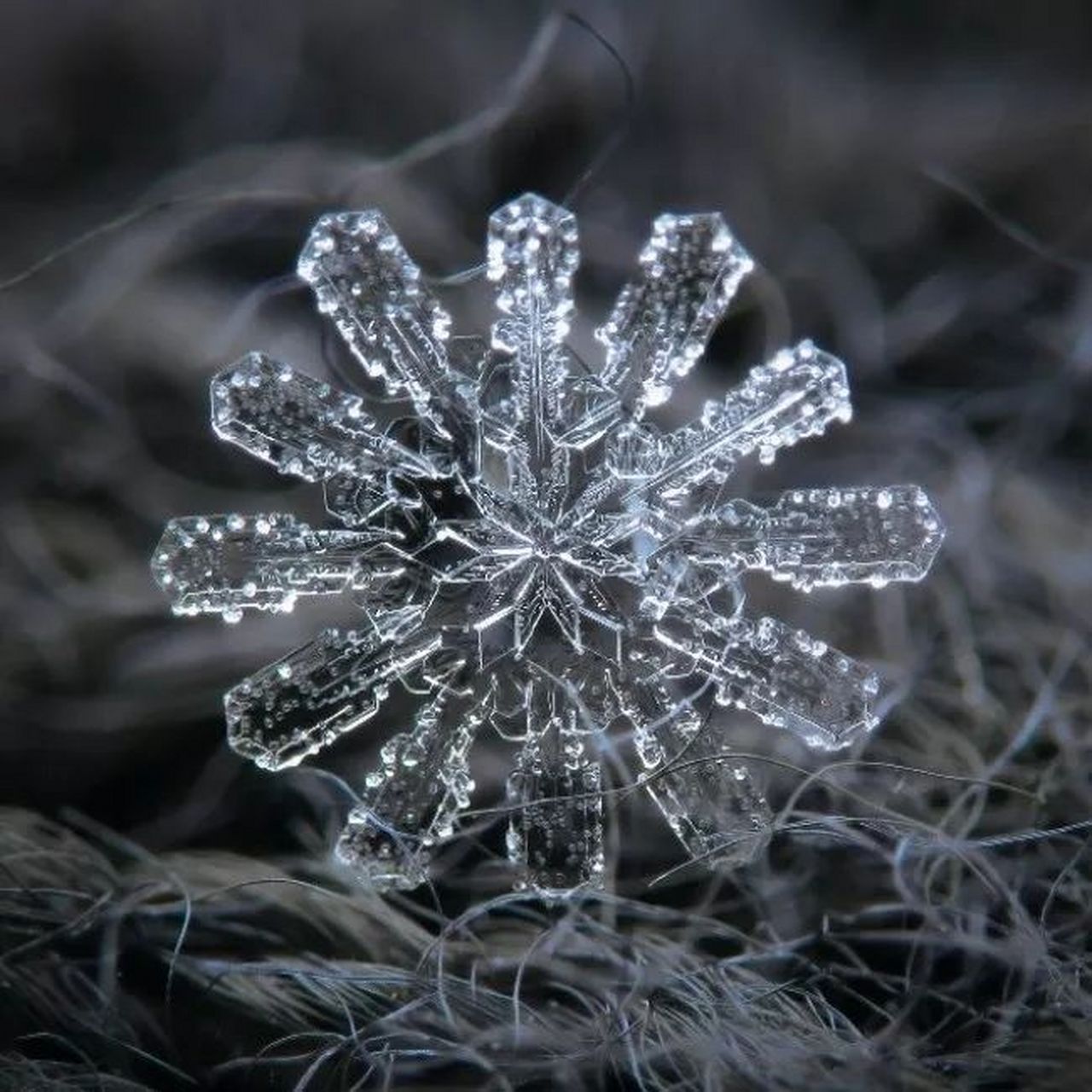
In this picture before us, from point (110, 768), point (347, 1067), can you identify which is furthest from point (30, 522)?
point (347, 1067)

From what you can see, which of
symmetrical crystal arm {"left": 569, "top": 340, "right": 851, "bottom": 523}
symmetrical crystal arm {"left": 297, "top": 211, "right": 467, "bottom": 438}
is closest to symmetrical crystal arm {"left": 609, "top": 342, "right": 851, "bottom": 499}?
symmetrical crystal arm {"left": 569, "top": 340, "right": 851, "bottom": 523}

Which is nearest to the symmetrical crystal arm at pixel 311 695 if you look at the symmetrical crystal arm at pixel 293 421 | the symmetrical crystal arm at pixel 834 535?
the symmetrical crystal arm at pixel 293 421

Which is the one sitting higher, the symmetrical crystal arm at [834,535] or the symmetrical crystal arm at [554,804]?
the symmetrical crystal arm at [834,535]

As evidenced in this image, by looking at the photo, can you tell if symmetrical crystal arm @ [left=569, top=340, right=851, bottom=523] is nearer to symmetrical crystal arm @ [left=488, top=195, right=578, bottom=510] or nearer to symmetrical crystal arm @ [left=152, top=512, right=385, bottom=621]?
symmetrical crystal arm @ [left=488, top=195, right=578, bottom=510]

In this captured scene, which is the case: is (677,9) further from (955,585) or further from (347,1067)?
(347,1067)

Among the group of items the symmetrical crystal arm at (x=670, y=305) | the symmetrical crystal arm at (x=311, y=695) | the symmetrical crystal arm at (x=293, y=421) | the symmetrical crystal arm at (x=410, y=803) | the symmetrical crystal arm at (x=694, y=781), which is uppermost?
the symmetrical crystal arm at (x=293, y=421)

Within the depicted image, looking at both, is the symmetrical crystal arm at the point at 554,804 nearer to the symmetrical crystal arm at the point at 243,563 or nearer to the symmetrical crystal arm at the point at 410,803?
the symmetrical crystal arm at the point at 410,803
